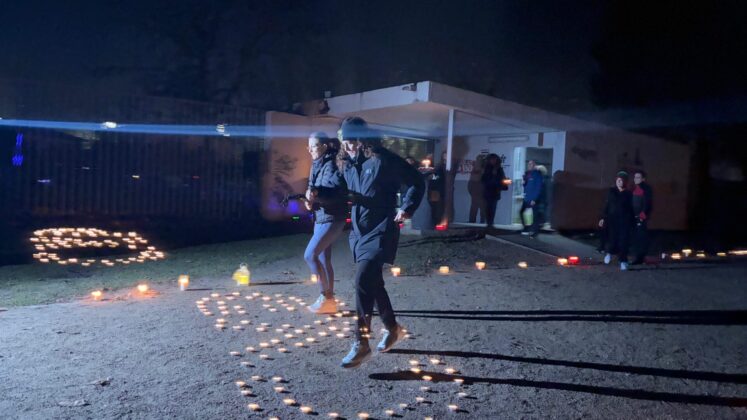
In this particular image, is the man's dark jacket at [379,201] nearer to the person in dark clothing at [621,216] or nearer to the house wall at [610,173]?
the person in dark clothing at [621,216]

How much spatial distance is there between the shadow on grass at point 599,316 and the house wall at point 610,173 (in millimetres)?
9037

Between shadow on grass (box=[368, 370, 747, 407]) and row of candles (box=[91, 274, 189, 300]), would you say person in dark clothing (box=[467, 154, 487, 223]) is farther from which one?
shadow on grass (box=[368, 370, 747, 407])

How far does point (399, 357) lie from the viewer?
499cm

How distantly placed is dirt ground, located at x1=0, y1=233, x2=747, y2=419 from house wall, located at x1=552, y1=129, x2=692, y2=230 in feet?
26.1

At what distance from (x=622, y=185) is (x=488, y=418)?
7.42 m

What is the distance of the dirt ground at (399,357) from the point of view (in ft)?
13.0

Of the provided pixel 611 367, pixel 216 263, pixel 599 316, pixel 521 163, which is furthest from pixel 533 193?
pixel 611 367

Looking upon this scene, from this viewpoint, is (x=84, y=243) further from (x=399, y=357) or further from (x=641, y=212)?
(x=641, y=212)

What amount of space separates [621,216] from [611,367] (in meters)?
5.77

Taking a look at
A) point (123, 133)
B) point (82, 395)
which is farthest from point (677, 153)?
point (82, 395)

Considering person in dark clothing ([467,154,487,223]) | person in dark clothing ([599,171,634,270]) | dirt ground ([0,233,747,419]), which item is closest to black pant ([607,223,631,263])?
person in dark clothing ([599,171,634,270])

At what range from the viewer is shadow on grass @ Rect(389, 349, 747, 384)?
15.6 ft

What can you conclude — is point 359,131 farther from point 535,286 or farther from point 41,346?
point 535,286

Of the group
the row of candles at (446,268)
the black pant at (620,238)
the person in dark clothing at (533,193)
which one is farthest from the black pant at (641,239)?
the person in dark clothing at (533,193)
